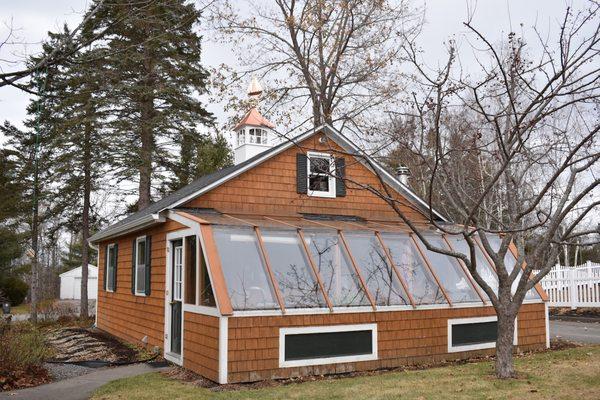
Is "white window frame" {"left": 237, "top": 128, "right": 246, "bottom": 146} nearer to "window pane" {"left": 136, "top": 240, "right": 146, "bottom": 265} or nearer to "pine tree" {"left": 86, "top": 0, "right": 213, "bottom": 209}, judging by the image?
"window pane" {"left": 136, "top": 240, "right": 146, "bottom": 265}

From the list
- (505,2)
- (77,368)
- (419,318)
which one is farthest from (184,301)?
(505,2)

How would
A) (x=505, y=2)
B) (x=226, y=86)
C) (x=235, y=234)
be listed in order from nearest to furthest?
1. (x=505, y=2)
2. (x=235, y=234)
3. (x=226, y=86)

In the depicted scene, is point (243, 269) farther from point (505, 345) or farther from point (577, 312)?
point (577, 312)

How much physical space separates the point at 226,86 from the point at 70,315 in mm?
10468

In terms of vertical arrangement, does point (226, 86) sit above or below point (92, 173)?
above

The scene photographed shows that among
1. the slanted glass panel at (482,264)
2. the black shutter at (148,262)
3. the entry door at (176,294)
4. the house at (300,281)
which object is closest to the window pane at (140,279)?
the house at (300,281)

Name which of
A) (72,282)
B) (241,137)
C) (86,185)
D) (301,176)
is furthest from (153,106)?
(72,282)

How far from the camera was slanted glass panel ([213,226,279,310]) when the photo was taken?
8.21m

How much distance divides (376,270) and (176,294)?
3.69 m

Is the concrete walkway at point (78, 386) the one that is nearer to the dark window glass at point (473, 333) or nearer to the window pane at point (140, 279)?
the window pane at point (140, 279)

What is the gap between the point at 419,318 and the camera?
31.6ft

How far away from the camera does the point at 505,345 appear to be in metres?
7.82

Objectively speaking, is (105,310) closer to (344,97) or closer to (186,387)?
(186,387)

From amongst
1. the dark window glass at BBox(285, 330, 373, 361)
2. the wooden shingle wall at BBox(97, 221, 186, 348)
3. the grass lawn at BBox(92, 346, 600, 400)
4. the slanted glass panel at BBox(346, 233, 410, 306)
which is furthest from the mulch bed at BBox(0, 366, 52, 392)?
the slanted glass panel at BBox(346, 233, 410, 306)
